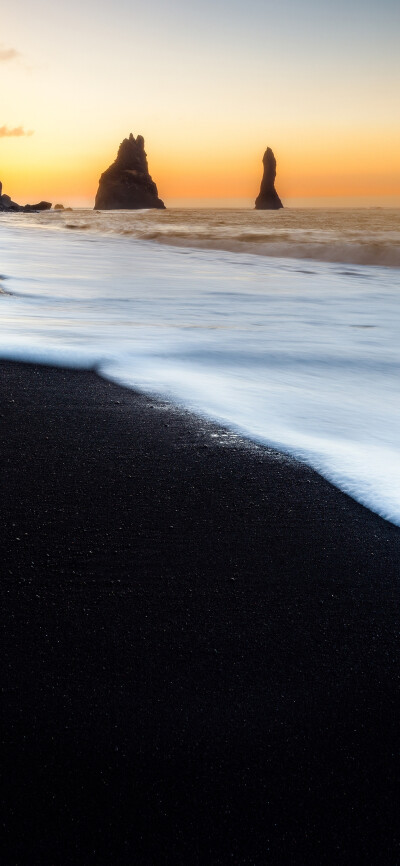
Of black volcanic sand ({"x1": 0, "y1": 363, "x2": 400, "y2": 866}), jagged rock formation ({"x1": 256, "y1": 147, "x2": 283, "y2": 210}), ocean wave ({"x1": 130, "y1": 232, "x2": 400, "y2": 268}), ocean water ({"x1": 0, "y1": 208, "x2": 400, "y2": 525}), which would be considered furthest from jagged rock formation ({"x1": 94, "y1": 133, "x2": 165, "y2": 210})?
black volcanic sand ({"x1": 0, "y1": 363, "x2": 400, "y2": 866})

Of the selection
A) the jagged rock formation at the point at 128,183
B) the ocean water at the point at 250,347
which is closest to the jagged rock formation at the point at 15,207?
the jagged rock formation at the point at 128,183

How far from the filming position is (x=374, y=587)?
105 cm

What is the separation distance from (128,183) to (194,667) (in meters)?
106

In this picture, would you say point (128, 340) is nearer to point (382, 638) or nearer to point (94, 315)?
point (94, 315)

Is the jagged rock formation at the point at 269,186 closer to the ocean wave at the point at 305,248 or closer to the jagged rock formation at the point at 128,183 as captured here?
the jagged rock formation at the point at 128,183

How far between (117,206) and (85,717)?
347ft

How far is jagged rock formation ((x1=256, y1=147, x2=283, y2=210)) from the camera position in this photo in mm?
102188

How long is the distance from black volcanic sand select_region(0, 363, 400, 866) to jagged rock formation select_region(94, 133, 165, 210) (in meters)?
104

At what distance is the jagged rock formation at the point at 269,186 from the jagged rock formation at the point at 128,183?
17747 millimetres

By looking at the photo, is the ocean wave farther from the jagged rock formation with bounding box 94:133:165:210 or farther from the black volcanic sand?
the jagged rock formation with bounding box 94:133:165:210

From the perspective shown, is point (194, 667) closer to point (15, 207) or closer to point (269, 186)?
point (15, 207)

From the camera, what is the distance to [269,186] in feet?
338

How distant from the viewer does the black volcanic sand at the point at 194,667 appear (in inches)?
25.8

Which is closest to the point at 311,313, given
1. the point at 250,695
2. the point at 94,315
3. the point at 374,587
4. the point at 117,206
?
the point at 94,315
